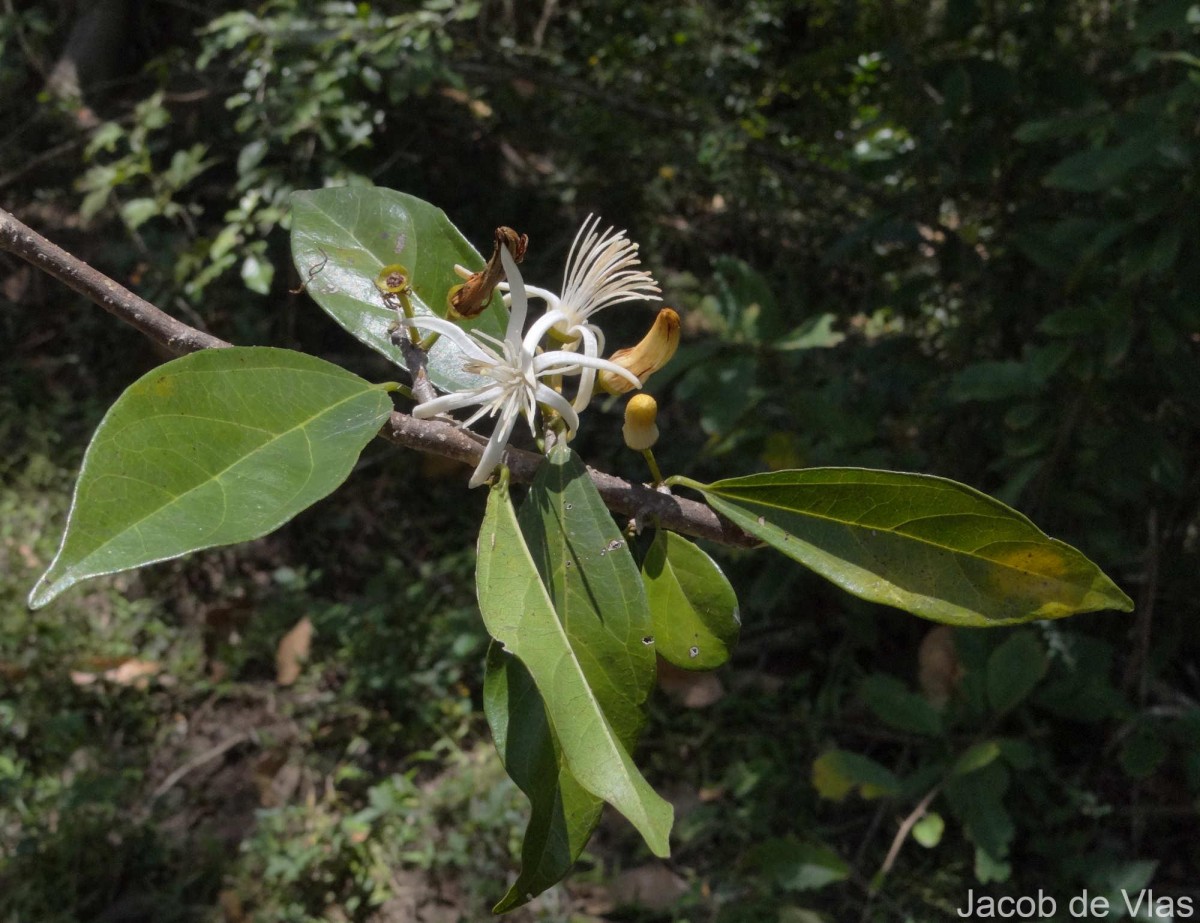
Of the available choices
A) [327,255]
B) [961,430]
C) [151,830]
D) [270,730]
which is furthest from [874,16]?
[151,830]

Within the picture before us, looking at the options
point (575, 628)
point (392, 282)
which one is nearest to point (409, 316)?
point (392, 282)

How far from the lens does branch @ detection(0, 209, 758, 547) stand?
583 mm

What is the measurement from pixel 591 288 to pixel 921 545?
285 mm

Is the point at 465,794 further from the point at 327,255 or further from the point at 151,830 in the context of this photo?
the point at 327,255

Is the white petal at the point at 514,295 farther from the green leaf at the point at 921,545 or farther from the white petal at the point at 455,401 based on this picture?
the green leaf at the point at 921,545

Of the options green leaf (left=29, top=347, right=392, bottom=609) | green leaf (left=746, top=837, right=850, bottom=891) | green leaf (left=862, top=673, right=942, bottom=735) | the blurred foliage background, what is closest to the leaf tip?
green leaf (left=29, top=347, right=392, bottom=609)

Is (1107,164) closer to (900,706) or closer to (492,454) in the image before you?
(900,706)

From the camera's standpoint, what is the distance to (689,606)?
66 cm

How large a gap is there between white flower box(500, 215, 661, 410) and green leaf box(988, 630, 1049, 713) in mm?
1430

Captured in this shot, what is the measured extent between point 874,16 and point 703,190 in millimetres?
838

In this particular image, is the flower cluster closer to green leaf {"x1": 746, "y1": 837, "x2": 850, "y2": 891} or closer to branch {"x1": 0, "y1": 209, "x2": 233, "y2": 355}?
branch {"x1": 0, "y1": 209, "x2": 233, "y2": 355}

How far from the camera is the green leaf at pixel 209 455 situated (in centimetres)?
45

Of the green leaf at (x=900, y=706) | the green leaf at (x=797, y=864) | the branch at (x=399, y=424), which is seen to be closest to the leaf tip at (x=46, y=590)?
the branch at (x=399, y=424)

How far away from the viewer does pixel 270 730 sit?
232 cm
